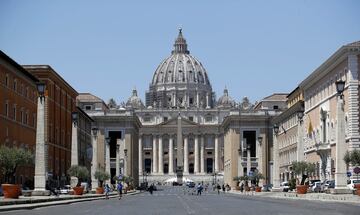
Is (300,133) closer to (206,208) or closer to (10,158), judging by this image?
(10,158)

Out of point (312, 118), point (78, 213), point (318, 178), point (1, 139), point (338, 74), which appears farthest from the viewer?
point (312, 118)

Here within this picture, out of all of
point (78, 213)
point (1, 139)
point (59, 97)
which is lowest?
point (78, 213)

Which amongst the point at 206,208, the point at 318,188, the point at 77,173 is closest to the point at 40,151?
the point at 77,173

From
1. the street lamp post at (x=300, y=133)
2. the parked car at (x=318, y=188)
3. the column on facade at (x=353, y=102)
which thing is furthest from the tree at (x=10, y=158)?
the column on facade at (x=353, y=102)

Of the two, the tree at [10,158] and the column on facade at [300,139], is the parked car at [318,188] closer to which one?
the column on facade at [300,139]

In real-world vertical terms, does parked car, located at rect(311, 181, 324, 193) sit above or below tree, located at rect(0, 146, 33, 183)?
below

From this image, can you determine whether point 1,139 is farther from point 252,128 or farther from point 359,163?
point 252,128

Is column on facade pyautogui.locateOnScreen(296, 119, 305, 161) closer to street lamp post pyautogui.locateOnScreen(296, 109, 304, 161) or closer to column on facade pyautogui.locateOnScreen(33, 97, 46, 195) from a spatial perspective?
street lamp post pyautogui.locateOnScreen(296, 109, 304, 161)

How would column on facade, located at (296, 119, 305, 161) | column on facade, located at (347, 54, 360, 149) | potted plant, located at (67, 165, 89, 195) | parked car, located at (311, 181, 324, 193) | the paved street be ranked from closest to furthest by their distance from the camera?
the paved street
potted plant, located at (67, 165, 89, 195)
column on facade, located at (296, 119, 305, 161)
parked car, located at (311, 181, 324, 193)
column on facade, located at (347, 54, 360, 149)

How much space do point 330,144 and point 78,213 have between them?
5842 cm

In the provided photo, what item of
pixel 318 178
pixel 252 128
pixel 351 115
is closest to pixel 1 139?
pixel 351 115

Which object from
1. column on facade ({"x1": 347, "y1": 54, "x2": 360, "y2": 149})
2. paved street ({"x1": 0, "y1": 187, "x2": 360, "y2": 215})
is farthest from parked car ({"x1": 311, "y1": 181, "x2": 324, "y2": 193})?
paved street ({"x1": 0, "y1": 187, "x2": 360, "y2": 215})

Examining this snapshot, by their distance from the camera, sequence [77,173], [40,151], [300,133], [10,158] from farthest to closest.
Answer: [300,133] → [77,173] → [10,158] → [40,151]

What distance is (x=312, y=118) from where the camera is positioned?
108312 millimetres
